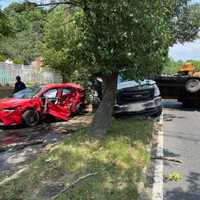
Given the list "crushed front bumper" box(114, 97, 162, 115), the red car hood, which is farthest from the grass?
"crushed front bumper" box(114, 97, 162, 115)

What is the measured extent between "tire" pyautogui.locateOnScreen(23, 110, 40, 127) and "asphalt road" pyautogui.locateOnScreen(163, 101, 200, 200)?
4133 mm

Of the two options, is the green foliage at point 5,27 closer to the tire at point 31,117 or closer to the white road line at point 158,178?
the tire at point 31,117

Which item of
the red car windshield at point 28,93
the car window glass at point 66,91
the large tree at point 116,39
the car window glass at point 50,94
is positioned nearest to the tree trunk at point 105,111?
the large tree at point 116,39

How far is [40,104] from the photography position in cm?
1575

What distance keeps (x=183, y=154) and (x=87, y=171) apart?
11.1 feet

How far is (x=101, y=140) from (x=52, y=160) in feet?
6.84

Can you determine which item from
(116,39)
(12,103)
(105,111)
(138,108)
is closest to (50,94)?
(12,103)

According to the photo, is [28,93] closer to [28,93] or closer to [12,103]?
[28,93]

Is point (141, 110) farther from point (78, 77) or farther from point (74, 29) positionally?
point (78, 77)

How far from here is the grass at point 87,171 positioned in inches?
258

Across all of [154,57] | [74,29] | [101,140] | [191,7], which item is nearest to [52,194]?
[101,140]

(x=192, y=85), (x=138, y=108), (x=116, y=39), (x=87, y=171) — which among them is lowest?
(x=87, y=171)

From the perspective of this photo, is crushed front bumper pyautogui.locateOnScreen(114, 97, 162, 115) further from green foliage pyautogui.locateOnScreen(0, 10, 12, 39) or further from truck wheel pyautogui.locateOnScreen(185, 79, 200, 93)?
truck wheel pyautogui.locateOnScreen(185, 79, 200, 93)

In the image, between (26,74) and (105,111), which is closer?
(105,111)
